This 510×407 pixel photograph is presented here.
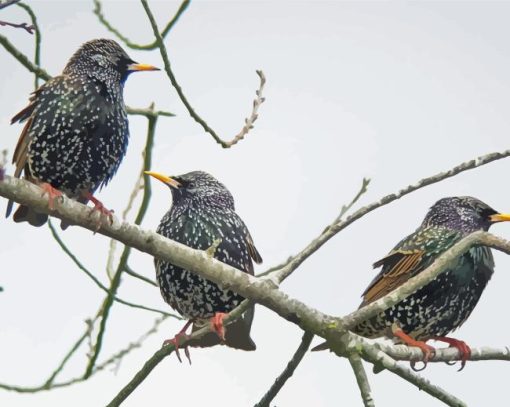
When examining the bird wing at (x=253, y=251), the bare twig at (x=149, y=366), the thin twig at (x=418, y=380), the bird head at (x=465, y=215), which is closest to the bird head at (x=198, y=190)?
the bird wing at (x=253, y=251)

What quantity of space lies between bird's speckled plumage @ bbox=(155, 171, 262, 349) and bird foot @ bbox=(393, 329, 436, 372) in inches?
37.7

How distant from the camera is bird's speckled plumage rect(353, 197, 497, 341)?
5.86 meters

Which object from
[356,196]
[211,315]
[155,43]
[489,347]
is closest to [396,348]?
[489,347]

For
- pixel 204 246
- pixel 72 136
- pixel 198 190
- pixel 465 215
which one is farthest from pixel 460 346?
pixel 72 136

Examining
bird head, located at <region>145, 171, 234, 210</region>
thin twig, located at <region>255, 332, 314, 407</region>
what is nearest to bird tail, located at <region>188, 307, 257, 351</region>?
bird head, located at <region>145, 171, 234, 210</region>

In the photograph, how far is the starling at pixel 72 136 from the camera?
5203 mm

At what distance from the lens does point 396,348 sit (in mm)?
4645

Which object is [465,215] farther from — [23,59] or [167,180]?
[23,59]

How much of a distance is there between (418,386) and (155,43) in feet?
6.89

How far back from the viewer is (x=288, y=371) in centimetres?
416

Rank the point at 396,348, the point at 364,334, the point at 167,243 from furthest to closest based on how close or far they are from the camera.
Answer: the point at 364,334 → the point at 396,348 → the point at 167,243

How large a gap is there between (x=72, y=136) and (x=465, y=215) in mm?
2913

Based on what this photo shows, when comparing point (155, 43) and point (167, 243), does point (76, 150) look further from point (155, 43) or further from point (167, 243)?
point (167, 243)

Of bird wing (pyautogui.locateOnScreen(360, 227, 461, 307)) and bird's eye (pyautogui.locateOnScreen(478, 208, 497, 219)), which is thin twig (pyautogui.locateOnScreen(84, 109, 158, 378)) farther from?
bird's eye (pyautogui.locateOnScreen(478, 208, 497, 219))
